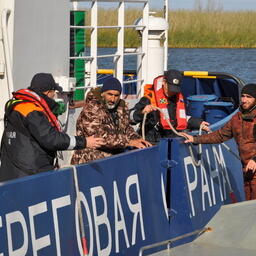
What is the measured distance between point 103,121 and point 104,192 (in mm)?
764

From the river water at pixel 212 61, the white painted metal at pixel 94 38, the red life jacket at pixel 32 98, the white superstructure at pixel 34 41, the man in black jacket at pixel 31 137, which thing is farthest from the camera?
the river water at pixel 212 61

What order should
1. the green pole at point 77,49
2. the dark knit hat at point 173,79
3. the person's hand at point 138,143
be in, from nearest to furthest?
the person's hand at point 138,143 < the dark knit hat at point 173,79 < the green pole at point 77,49

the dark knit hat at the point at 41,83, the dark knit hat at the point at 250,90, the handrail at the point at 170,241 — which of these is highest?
the dark knit hat at the point at 41,83

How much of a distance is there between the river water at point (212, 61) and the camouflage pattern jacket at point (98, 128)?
71.6 feet

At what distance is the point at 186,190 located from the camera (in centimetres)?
751

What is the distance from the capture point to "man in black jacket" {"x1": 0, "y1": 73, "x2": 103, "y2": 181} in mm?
6051

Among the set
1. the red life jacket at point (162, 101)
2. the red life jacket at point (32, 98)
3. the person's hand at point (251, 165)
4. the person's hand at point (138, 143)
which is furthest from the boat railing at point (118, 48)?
the red life jacket at point (32, 98)

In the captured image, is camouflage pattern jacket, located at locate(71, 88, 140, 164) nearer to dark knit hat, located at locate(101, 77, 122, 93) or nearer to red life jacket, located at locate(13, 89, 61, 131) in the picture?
dark knit hat, located at locate(101, 77, 122, 93)

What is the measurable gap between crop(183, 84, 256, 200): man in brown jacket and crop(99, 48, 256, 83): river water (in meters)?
20.8

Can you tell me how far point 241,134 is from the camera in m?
7.84

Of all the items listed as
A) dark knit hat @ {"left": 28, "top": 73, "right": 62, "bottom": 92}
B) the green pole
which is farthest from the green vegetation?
dark knit hat @ {"left": 28, "top": 73, "right": 62, "bottom": 92}

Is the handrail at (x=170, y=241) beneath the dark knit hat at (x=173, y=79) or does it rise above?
beneath

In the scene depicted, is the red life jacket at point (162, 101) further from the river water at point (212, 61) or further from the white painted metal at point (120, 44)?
the river water at point (212, 61)

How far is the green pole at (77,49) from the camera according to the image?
9.41 metres
